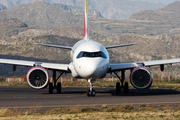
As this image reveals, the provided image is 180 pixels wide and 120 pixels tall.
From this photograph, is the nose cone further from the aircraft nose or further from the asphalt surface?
the asphalt surface

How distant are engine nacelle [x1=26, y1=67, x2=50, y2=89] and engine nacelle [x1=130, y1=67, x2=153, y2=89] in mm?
6969

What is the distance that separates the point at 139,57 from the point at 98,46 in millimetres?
122447

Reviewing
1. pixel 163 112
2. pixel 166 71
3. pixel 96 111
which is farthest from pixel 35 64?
pixel 166 71

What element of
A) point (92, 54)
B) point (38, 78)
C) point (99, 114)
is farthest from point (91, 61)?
point (99, 114)

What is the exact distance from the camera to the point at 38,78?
92.4 feet

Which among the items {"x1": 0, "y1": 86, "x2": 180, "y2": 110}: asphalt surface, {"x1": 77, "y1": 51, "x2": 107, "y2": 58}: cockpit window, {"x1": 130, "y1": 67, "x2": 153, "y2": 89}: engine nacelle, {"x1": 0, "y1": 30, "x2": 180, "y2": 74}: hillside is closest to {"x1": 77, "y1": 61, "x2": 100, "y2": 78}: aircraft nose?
{"x1": 77, "y1": 51, "x2": 107, "y2": 58}: cockpit window

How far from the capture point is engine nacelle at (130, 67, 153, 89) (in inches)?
1091

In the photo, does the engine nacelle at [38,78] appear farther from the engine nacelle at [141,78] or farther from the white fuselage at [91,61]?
the engine nacelle at [141,78]

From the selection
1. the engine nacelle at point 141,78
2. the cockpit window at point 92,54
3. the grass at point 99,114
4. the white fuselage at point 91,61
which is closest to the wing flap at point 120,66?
the engine nacelle at point 141,78

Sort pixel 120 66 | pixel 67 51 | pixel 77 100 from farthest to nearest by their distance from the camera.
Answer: pixel 67 51
pixel 120 66
pixel 77 100

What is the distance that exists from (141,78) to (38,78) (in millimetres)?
8362

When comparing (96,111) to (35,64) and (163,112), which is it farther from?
(35,64)

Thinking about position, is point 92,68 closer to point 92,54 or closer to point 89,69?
point 89,69

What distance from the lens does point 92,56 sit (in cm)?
2480
